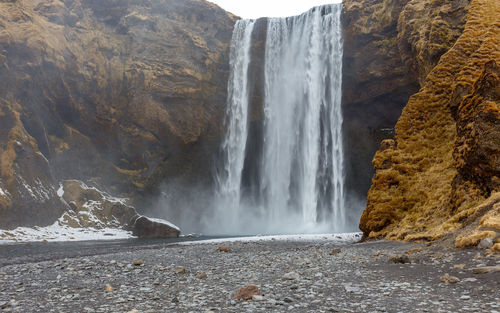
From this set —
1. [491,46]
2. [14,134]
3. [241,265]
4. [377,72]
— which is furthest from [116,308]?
[377,72]

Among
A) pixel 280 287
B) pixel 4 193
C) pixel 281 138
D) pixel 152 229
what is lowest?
pixel 152 229

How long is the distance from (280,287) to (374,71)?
33530mm

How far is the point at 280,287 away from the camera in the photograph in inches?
229

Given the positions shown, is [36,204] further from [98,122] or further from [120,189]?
[98,122]

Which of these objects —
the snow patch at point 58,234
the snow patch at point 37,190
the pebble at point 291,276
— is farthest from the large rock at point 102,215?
the pebble at point 291,276

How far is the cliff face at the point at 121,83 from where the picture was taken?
35938mm

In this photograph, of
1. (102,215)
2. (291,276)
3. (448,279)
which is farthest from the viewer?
(102,215)

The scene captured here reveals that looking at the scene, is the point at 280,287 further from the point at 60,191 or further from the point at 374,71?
the point at 60,191

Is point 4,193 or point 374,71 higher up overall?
point 374,71

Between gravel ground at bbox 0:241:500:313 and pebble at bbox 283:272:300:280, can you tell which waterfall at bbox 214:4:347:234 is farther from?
pebble at bbox 283:272:300:280

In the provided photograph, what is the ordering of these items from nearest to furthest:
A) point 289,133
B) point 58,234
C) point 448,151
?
1. point 448,151
2. point 58,234
3. point 289,133

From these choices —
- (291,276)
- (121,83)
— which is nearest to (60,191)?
(121,83)

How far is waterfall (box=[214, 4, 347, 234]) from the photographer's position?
119 ft

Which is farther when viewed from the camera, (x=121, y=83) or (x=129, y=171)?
(x=129, y=171)
